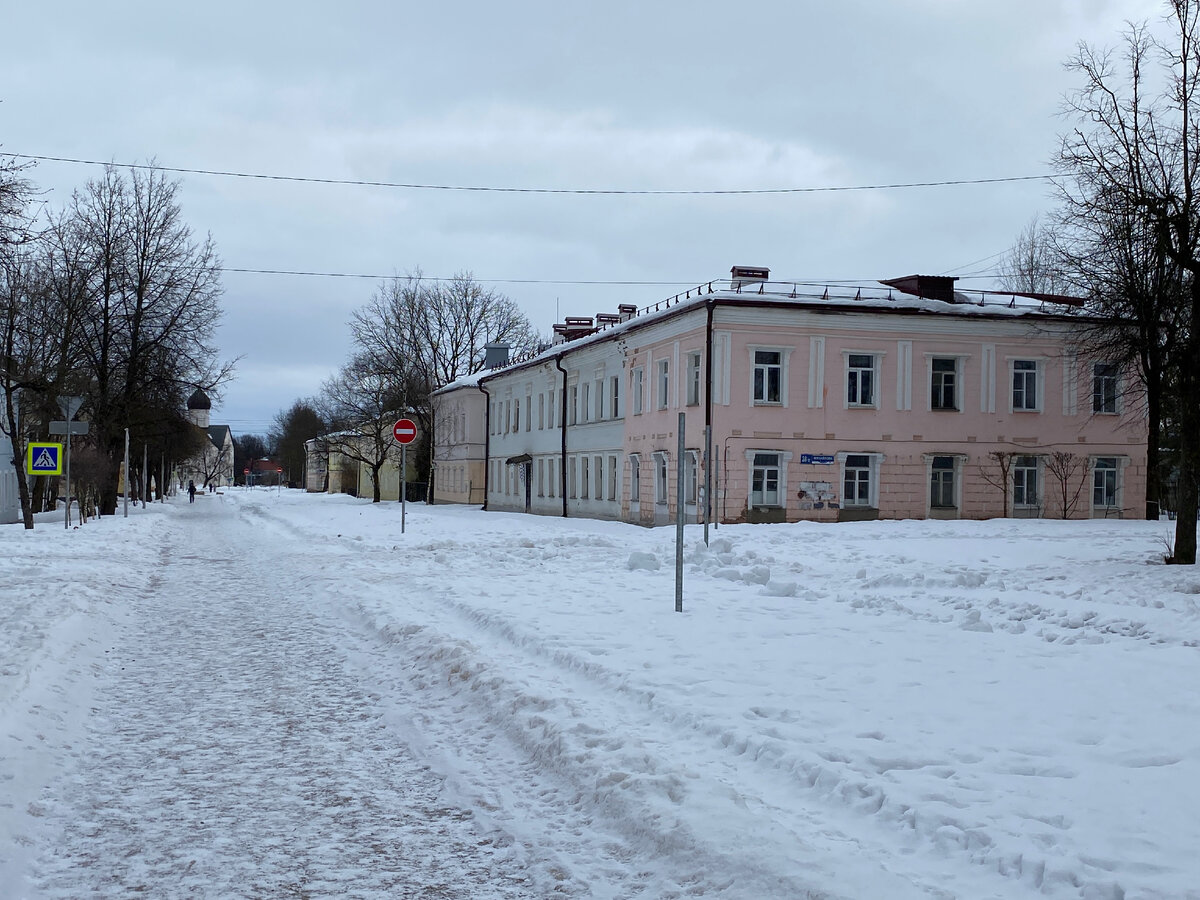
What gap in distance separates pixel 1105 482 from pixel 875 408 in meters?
8.42

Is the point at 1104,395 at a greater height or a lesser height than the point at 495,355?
lesser

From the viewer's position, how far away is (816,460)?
113 feet

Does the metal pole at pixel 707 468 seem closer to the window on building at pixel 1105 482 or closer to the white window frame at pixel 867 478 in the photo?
the white window frame at pixel 867 478

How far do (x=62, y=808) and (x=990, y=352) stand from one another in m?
33.7

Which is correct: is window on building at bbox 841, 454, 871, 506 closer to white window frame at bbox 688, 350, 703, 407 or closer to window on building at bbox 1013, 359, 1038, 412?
white window frame at bbox 688, 350, 703, 407

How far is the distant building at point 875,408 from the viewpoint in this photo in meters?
33.9

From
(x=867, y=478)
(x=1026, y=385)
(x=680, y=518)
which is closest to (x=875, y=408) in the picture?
(x=867, y=478)

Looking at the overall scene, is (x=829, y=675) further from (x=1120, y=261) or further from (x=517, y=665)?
(x=1120, y=261)

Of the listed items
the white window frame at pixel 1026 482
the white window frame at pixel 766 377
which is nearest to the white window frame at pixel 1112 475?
the white window frame at pixel 1026 482

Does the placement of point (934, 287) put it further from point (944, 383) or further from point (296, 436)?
point (296, 436)

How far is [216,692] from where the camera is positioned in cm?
901

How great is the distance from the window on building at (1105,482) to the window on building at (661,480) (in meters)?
13.5

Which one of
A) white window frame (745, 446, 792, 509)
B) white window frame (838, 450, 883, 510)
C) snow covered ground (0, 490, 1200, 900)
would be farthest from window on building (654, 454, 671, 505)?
snow covered ground (0, 490, 1200, 900)

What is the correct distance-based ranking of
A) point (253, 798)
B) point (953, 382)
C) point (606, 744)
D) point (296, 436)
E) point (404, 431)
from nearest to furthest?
point (253, 798), point (606, 744), point (404, 431), point (953, 382), point (296, 436)
